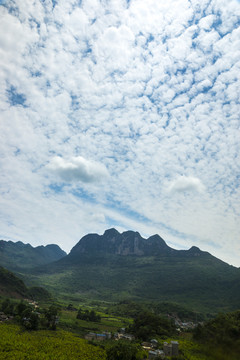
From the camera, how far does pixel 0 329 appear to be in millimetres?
42125

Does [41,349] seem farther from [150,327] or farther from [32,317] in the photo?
[150,327]

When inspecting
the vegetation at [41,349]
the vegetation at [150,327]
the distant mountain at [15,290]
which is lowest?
the distant mountain at [15,290]

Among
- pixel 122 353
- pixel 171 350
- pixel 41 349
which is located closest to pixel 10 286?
pixel 41 349

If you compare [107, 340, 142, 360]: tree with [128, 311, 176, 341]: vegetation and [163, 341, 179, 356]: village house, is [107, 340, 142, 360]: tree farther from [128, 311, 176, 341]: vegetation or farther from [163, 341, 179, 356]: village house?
[128, 311, 176, 341]: vegetation

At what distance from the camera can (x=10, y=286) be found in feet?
319

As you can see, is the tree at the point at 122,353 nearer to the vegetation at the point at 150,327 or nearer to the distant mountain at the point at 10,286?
the vegetation at the point at 150,327

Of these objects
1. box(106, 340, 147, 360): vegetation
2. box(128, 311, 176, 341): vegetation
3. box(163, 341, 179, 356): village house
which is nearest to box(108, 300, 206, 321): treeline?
box(128, 311, 176, 341): vegetation

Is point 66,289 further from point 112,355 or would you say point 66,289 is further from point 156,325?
point 112,355

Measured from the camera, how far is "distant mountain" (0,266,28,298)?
92.9 m

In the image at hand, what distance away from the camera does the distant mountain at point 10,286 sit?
9290 centimetres

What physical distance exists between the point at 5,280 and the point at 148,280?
413ft

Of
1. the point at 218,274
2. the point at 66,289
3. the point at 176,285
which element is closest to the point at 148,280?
the point at 176,285

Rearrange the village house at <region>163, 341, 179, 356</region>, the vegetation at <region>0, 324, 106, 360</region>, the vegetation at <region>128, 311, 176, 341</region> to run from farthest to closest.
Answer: the vegetation at <region>128, 311, 176, 341</region> < the village house at <region>163, 341, 179, 356</region> < the vegetation at <region>0, 324, 106, 360</region>

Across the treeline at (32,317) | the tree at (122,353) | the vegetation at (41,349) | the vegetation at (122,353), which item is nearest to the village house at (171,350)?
the vegetation at (122,353)
